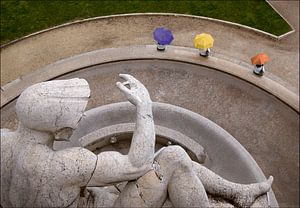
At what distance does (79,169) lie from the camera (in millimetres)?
8148

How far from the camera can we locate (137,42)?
59.3 feet

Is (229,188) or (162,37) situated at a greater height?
(162,37)

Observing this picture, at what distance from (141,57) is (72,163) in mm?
8948

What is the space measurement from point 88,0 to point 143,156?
13.6m

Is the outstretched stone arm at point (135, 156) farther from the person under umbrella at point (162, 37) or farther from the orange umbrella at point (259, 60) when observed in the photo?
the orange umbrella at point (259, 60)

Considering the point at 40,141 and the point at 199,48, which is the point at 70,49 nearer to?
the point at 199,48

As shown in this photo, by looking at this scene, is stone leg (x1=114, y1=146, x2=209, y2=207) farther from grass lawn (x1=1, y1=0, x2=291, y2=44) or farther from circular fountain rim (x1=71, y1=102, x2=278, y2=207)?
grass lawn (x1=1, y1=0, x2=291, y2=44)

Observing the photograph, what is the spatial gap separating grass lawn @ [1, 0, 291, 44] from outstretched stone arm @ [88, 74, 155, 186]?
11376 mm

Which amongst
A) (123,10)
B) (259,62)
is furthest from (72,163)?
(123,10)

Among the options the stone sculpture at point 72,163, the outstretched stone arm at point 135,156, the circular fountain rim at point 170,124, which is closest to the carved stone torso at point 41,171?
the stone sculpture at point 72,163

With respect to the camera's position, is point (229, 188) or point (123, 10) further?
point (123, 10)

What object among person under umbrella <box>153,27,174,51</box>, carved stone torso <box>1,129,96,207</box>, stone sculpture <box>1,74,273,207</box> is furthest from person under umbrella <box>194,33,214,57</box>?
carved stone torso <box>1,129,96,207</box>

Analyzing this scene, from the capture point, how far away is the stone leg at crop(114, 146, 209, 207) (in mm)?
9094

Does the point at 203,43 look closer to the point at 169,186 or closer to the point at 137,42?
the point at 137,42
